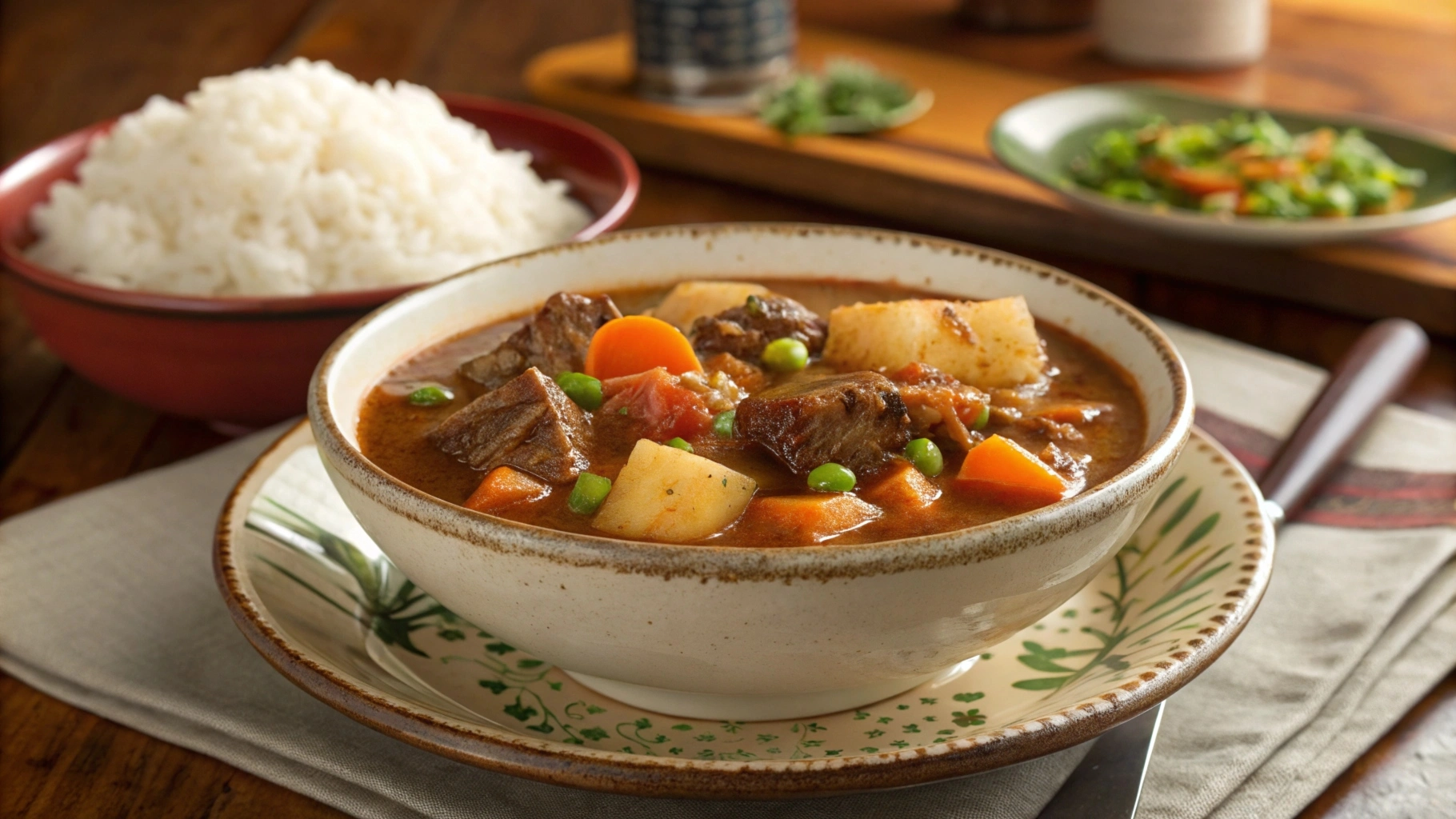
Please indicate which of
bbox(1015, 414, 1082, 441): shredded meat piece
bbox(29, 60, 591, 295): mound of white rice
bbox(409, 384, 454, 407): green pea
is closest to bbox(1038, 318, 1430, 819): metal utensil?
bbox(1015, 414, 1082, 441): shredded meat piece

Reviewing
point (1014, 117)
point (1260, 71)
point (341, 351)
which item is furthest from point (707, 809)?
point (1260, 71)

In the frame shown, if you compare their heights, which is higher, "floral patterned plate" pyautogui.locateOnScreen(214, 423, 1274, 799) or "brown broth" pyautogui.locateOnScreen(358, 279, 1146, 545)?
"brown broth" pyautogui.locateOnScreen(358, 279, 1146, 545)

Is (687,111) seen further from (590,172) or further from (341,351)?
(341,351)

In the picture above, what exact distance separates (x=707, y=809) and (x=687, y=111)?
12.2 feet

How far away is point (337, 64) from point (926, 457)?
5036 mm

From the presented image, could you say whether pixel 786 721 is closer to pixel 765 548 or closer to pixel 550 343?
pixel 765 548

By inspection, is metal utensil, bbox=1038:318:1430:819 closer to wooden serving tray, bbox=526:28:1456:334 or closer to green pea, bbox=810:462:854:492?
green pea, bbox=810:462:854:492

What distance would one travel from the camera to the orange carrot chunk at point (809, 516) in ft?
6.53

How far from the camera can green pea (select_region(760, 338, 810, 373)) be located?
2.52 meters

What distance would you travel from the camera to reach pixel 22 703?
7.98ft

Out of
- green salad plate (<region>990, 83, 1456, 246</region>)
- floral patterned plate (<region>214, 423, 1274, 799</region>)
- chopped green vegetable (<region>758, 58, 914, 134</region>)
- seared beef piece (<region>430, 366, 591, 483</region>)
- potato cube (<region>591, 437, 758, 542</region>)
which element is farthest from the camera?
chopped green vegetable (<region>758, 58, 914, 134</region>)

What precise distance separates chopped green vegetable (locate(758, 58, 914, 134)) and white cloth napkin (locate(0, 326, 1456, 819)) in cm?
246

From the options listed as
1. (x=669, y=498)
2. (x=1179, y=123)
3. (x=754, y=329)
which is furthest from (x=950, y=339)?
(x=1179, y=123)

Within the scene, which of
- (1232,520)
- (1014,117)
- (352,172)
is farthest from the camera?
(1014,117)
